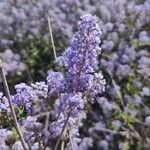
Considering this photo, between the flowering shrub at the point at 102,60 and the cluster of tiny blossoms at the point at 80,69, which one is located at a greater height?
the flowering shrub at the point at 102,60

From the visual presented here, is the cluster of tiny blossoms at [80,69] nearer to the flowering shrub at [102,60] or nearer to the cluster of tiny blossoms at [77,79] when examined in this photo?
the cluster of tiny blossoms at [77,79]

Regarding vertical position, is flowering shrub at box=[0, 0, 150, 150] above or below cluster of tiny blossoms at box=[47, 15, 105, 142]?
above

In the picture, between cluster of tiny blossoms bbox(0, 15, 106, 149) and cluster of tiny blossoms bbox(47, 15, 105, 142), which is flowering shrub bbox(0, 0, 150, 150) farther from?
cluster of tiny blossoms bbox(47, 15, 105, 142)

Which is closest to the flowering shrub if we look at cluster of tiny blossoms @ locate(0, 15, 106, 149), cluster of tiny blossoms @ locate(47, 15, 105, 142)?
cluster of tiny blossoms @ locate(0, 15, 106, 149)

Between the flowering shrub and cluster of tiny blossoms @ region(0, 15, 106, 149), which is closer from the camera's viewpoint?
cluster of tiny blossoms @ region(0, 15, 106, 149)

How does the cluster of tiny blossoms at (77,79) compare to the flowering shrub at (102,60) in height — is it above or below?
below

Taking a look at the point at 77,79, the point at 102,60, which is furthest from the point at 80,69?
the point at 102,60

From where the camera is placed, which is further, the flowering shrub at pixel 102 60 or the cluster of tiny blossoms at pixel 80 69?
the flowering shrub at pixel 102 60

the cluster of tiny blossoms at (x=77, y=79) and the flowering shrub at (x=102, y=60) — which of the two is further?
the flowering shrub at (x=102, y=60)

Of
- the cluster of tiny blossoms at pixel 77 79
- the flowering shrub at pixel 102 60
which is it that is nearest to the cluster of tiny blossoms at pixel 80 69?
the cluster of tiny blossoms at pixel 77 79

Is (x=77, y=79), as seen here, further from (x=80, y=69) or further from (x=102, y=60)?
(x=102, y=60)

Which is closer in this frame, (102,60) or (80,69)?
(80,69)

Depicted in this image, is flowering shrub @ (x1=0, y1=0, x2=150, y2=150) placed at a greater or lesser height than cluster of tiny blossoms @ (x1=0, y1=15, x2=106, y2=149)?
greater
